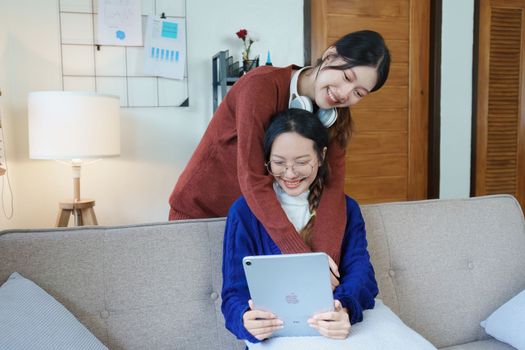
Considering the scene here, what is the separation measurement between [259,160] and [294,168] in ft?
0.28

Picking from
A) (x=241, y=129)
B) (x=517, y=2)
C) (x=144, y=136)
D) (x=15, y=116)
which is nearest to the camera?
(x=241, y=129)

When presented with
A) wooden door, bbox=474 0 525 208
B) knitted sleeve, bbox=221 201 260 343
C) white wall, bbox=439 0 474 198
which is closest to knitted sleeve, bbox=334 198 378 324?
knitted sleeve, bbox=221 201 260 343

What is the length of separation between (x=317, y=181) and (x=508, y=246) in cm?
71

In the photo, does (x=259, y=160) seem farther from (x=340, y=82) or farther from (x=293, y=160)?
(x=340, y=82)

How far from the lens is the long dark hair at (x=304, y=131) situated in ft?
3.64

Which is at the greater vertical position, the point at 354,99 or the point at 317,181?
the point at 354,99

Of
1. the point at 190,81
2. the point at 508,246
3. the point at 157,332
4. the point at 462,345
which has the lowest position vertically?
the point at 462,345

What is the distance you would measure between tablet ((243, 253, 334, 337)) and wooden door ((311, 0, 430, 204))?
1981mm

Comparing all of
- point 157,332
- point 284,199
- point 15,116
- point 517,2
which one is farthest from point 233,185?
point 517,2

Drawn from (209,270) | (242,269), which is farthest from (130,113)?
(242,269)

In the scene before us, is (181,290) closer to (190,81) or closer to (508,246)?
(508,246)

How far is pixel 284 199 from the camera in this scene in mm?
1182


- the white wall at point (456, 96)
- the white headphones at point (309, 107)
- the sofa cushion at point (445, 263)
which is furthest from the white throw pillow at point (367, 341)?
the white wall at point (456, 96)

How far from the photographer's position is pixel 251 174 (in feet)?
3.53
